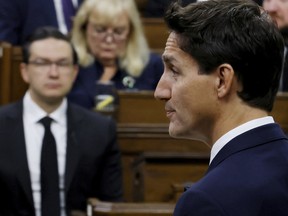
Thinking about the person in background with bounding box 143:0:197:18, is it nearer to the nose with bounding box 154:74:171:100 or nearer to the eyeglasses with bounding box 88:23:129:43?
the eyeglasses with bounding box 88:23:129:43

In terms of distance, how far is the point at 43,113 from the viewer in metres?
3.19

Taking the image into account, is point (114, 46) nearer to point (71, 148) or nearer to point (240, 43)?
point (71, 148)

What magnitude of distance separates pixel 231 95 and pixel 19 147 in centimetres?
191

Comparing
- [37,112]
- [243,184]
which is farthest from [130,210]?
[243,184]

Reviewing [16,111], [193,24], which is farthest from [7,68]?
[193,24]

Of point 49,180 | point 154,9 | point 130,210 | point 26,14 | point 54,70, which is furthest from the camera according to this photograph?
point 154,9

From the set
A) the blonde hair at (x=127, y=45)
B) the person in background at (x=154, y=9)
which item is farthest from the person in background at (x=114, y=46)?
the person in background at (x=154, y=9)

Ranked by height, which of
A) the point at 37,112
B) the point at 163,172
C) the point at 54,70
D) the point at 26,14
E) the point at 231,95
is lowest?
the point at 163,172

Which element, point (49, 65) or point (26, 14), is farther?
point (26, 14)

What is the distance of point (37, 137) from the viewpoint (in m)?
3.13

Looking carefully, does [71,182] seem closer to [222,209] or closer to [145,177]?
[145,177]

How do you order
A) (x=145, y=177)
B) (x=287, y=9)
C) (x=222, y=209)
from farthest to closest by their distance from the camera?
(x=287, y=9)
(x=145, y=177)
(x=222, y=209)

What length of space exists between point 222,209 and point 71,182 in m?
1.94

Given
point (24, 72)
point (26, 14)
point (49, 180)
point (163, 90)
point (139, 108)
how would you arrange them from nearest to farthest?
point (163, 90) < point (49, 180) < point (24, 72) < point (139, 108) < point (26, 14)
